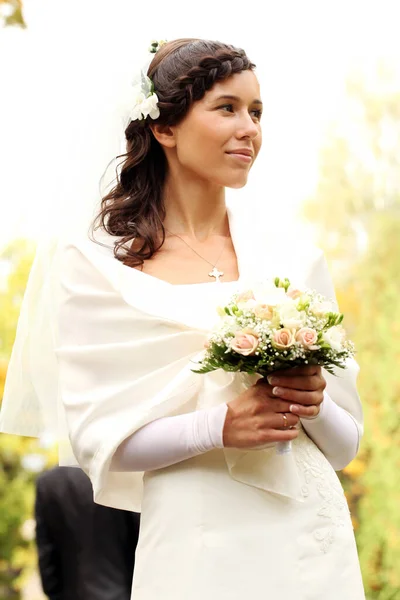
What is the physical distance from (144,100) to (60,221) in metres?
0.41

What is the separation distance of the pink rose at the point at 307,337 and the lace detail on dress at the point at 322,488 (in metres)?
0.41

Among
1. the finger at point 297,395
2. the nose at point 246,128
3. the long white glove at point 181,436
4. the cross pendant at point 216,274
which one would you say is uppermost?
the nose at point 246,128

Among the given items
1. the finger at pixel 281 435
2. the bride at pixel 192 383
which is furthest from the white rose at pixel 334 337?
the finger at pixel 281 435

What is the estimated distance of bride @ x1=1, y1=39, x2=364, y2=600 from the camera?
217 centimetres

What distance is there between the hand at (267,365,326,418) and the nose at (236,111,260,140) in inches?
26.5

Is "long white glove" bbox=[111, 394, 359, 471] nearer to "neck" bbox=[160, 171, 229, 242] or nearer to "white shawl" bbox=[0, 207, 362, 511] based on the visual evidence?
"white shawl" bbox=[0, 207, 362, 511]

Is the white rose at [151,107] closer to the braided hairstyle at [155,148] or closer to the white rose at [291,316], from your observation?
the braided hairstyle at [155,148]

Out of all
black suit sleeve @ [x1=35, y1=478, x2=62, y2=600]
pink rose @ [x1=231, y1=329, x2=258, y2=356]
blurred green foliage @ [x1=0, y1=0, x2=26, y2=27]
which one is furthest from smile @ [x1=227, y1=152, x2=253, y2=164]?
black suit sleeve @ [x1=35, y1=478, x2=62, y2=600]

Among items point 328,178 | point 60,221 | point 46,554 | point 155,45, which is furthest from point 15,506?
point 155,45

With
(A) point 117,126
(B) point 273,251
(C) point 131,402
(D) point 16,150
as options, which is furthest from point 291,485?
(D) point 16,150

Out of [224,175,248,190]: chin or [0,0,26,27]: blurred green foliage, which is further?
[0,0,26,27]: blurred green foliage

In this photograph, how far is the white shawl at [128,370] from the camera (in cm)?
226

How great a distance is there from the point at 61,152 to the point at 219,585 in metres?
1.39

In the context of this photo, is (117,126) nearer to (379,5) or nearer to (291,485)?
(291,485)
